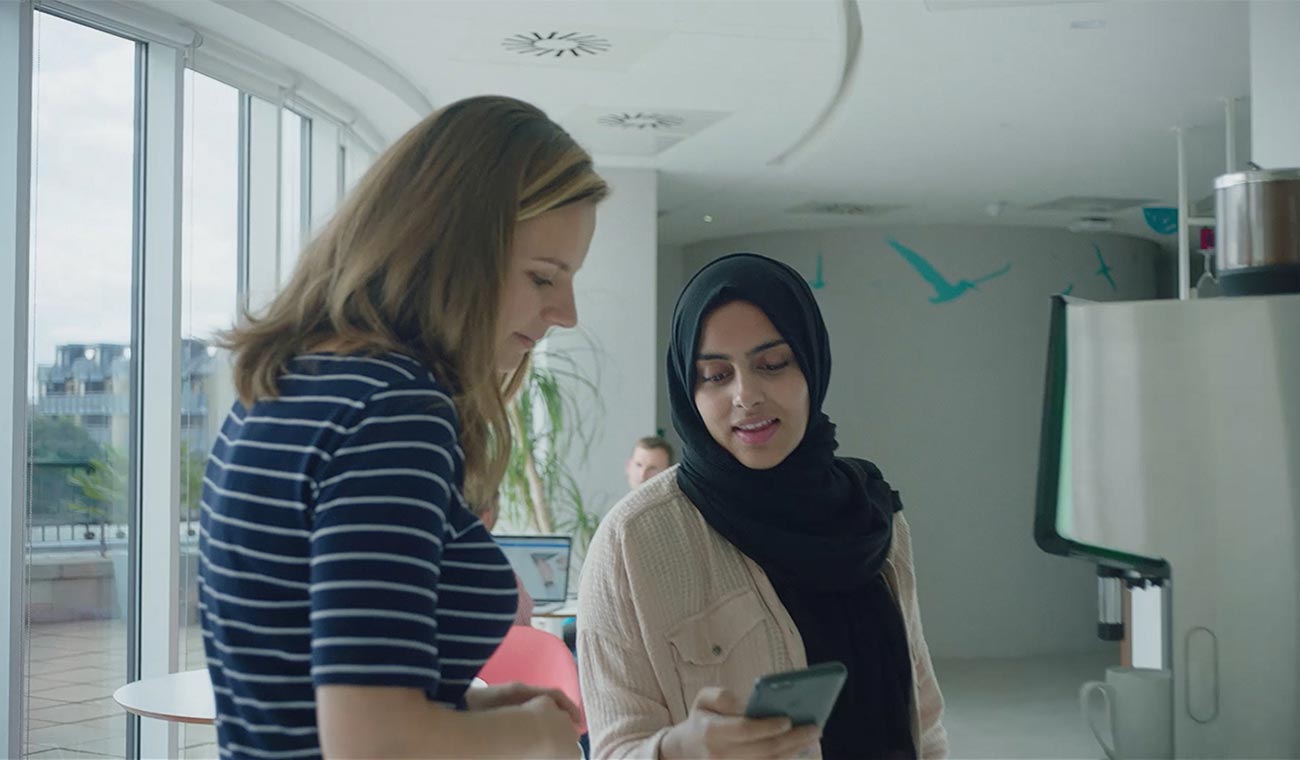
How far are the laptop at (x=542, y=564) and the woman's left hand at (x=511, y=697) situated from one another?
443 cm

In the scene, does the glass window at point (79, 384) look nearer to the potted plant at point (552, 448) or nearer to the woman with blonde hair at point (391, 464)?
the potted plant at point (552, 448)

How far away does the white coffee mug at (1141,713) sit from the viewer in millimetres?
1900

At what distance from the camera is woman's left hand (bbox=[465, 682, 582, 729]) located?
1.08 m

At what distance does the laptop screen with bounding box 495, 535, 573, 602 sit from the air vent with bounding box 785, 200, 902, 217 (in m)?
3.73

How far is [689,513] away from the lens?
171 cm

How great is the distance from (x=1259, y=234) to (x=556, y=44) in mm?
3188

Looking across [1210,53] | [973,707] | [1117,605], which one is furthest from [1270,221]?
[973,707]

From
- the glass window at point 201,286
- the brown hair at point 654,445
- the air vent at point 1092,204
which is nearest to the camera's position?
the glass window at point 201,286

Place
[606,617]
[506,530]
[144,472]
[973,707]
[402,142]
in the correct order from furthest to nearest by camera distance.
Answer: [973,707]
[506,530]
[144,472]
[606,617]
[402,142]

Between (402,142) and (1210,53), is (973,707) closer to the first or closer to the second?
(1210,53)

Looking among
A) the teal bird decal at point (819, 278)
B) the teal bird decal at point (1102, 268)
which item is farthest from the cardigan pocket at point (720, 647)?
the teal bird decal at point (1102, 268)

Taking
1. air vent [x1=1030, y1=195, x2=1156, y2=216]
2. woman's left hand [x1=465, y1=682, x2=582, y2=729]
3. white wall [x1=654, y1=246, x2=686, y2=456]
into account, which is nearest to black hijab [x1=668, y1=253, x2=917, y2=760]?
woman's left hand [x1=465, y1=682, x2=582, y2=729]

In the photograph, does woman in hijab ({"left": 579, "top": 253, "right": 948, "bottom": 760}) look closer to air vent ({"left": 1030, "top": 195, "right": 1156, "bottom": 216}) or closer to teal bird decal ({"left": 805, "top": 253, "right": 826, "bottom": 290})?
air vent ({"left": 1030, "top": 195, "right": 1156, "bottom": 216})

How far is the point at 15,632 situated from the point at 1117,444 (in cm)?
324
